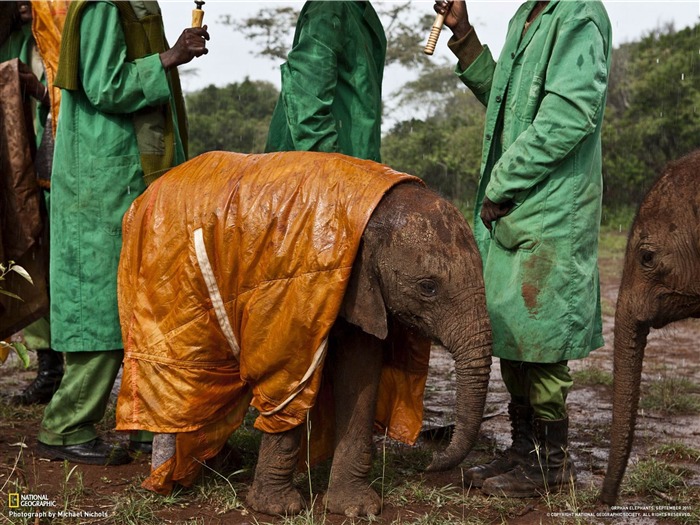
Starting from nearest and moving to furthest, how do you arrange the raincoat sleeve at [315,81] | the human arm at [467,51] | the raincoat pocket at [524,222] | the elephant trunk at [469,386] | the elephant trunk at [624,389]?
the elephant trunk at [469,386]
the elephant trunk at [624,389]
the raincoat pocket at [524,222]
the human arm at [467,51]
the raincoat sleeve at [315,81]

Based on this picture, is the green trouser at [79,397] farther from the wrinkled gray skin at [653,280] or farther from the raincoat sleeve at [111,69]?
the wrinkled gray skin at [653,280]

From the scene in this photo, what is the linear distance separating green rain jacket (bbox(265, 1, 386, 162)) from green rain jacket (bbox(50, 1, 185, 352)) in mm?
875

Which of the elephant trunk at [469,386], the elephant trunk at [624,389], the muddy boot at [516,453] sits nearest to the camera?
the elephant trunk at [469,386]

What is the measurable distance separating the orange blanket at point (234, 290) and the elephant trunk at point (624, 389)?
0.88 metres

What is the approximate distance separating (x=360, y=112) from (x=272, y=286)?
6.47ft

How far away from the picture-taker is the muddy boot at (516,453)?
15.9ft

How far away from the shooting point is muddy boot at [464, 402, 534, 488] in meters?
4.83

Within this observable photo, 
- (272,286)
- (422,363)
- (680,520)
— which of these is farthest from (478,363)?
(680,520)

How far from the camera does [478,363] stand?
4.04m

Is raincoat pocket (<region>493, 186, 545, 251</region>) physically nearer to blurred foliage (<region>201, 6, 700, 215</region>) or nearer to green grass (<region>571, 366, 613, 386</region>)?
green grass (<region>571, 366, 613, 386</region>)

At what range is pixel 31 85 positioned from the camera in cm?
552

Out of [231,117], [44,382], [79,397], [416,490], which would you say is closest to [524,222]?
[416,490]

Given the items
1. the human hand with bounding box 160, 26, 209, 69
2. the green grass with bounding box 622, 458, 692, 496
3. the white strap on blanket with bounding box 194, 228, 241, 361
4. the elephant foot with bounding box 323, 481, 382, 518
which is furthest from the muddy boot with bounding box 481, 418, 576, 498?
the human hand with bounding box 160, 26, 209, 69

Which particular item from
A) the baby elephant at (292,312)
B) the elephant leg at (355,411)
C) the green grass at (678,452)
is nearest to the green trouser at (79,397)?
the baby elephant at (292,312)
